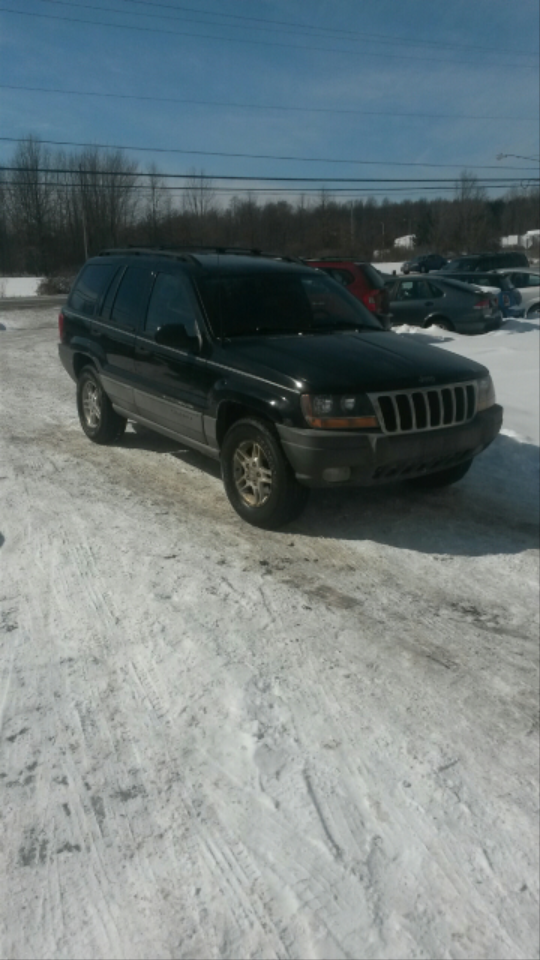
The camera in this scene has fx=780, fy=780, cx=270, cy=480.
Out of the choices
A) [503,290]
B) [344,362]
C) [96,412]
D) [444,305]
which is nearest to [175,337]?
[344,362]

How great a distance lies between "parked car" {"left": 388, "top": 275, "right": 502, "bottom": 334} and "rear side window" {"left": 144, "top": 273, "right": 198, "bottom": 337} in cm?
1176

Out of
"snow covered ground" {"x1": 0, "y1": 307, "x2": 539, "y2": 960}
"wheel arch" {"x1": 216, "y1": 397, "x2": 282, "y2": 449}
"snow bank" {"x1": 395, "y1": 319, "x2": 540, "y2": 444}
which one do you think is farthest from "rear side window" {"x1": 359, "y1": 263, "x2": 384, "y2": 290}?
"wheel arch" {"x1": 216, "y1": 397, "x2": 282, "y2": 449}

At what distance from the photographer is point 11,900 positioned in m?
2.35

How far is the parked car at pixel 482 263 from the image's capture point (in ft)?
97.9

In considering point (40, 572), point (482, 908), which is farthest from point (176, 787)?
point (40, 572)

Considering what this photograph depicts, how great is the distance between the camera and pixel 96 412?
7410mm

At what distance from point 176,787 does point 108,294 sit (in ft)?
16.9

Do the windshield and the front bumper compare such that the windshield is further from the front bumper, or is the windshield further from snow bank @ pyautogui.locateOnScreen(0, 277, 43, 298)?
the front bumper

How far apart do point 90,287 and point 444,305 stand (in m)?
11.2

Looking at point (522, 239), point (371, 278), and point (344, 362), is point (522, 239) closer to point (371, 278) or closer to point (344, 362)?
point (371, 278)

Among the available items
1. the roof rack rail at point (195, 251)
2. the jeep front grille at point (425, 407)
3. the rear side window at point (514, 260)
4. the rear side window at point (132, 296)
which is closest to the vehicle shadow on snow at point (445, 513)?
the jeep front grille at point (425, 407)

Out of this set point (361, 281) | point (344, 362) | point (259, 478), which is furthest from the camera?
point (361, 281)

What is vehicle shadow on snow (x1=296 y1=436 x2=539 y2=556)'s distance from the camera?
17.0 ft

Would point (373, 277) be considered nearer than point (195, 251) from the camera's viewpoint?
No
